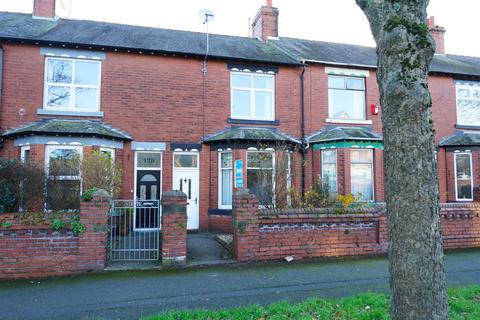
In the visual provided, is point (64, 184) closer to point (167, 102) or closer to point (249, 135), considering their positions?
point (167, 102)

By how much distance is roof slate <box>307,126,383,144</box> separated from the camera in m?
12.5

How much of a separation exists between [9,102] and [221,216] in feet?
24.9

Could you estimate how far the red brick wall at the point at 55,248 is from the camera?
620cm

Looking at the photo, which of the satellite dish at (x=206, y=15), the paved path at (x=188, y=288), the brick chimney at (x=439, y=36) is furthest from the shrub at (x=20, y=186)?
the brick chimney at (x=439, y=36)

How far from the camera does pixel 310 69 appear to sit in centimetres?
1356

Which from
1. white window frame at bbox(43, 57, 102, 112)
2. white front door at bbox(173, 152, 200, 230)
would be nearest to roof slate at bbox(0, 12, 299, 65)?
white window frame at bbox(43, 57, 102, 112)

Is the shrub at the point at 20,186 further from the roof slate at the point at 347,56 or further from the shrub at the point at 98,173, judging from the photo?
the roof slate at the point at 347,56

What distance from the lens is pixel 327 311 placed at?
14.4 feet

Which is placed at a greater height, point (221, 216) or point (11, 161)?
point (11, 161)

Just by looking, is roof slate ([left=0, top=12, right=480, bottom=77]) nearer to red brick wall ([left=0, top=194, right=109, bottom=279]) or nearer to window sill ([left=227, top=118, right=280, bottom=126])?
window sill ([left=227, top=118, right=280, bottom=126])

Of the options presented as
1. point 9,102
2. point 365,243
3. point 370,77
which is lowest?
point 365,243

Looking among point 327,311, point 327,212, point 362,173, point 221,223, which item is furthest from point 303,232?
point 362,173

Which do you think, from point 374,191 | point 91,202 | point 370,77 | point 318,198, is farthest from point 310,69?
point 91,202

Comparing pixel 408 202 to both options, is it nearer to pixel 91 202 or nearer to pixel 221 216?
pixel 91 202
